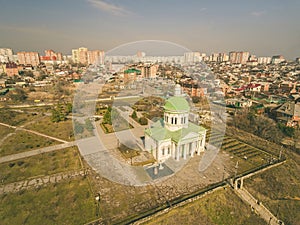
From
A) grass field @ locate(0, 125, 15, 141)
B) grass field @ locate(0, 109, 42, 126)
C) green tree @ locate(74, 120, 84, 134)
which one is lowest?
grass field @ locate(0, 125, 15, 141)

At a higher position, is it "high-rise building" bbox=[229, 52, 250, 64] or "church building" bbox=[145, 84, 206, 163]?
"high-rise building" bbox=[229, 52, 250, 64]

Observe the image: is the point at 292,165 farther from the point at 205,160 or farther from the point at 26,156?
the point at 26,156

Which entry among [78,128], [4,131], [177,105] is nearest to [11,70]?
[4,131]

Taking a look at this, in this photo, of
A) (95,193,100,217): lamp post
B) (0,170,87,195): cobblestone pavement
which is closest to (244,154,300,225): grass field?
(95,193,100,217): lamp post

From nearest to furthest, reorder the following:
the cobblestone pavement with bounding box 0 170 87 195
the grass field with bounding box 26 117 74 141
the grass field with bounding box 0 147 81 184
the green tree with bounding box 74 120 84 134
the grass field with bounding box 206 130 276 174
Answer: the cobblestone pavement with bounding box 0 170 87 195 → the grass field with bounding box 0 147 81 184 → the grass field with bounding box 206 130 276 174 → the grass field with bounding box 26 117 74 141 → the green tree with bounding box 74 120 84 134

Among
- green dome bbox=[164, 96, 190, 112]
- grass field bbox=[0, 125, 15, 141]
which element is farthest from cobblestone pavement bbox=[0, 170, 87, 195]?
grass field bbox=[0, 125, 15, 141]

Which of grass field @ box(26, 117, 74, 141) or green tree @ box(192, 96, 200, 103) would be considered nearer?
grass field @ box(26, 117, 74, 141)

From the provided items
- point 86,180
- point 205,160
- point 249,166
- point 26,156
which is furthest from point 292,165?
point 26,156

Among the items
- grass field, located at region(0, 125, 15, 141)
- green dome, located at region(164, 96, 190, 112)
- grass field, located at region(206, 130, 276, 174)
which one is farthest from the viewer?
grass field, located at region(0, 125, 15, 141)

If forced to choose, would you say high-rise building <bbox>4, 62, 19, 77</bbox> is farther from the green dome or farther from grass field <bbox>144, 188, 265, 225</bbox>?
grass field <bbox>144, 188, 265, 225</bbox>
